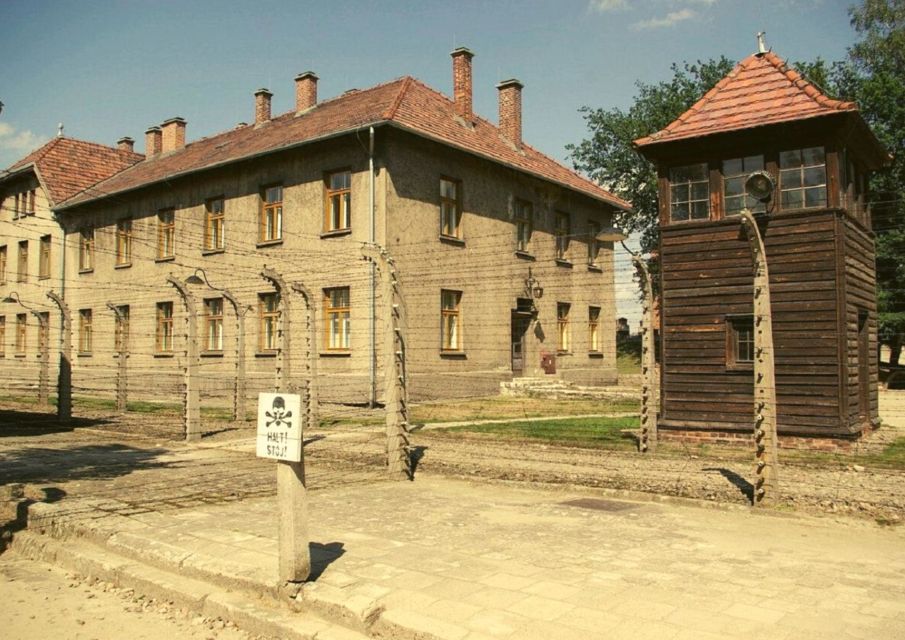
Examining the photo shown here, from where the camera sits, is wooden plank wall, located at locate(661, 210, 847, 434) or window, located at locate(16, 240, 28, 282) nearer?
wooden plank wall, located at locate(661, 210, 847, 434)

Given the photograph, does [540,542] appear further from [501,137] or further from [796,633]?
[501,137]

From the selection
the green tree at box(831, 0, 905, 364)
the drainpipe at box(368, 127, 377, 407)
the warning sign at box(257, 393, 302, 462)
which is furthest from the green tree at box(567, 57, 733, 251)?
the warning sign at box(257, 393, 302, 462)

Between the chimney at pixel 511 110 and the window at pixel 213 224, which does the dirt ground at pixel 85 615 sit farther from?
the chimney at pixel 511 110

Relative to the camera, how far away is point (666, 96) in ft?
139

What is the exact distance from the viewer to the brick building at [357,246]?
21.9 m

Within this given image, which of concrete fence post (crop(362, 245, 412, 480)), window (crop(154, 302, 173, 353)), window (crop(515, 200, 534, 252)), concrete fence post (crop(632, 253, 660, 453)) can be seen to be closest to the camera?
concrete fence post (crop(362, 245, 412, 480))

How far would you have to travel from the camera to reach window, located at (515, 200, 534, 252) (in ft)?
88.8

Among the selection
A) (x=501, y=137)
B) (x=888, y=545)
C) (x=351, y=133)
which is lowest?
(x=888, y=545)

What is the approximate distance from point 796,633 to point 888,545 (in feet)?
9.83

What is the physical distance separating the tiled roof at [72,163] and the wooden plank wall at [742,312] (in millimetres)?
27348

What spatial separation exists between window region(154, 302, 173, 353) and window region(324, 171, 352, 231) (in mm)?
8652

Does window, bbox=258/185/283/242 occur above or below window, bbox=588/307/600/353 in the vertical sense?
above

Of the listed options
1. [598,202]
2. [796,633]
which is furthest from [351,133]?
[796,633]

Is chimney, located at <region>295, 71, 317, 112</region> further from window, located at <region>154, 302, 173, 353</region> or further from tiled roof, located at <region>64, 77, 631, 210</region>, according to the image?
window, located at <region>154, 302, 173, 353</region>
